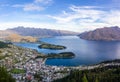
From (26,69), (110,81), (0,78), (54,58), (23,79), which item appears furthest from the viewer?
(54,58)

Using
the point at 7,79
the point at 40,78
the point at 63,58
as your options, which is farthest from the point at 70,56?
the point at 7,79

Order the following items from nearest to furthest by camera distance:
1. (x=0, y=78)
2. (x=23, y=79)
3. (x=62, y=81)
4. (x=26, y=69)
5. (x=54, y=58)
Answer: (x=0, y=78)
(x=62, y=81)
(x=23, y=79)
(x=26, y=69)
(x=54, y=58)

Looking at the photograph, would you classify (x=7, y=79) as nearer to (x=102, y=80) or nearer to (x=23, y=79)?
(x=102, y=80)

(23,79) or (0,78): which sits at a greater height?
(0,78)

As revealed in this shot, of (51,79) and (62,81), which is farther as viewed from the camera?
(51,79)

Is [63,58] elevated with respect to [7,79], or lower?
lower

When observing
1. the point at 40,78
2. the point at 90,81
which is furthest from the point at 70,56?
the point at 90,81

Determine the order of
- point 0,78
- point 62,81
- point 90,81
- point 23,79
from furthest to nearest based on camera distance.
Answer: point 23,79 < point 62,81 < point 90,81 < point 0,78

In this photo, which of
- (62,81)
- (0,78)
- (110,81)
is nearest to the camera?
(0,78)

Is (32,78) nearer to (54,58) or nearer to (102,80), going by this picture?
(102,80)
